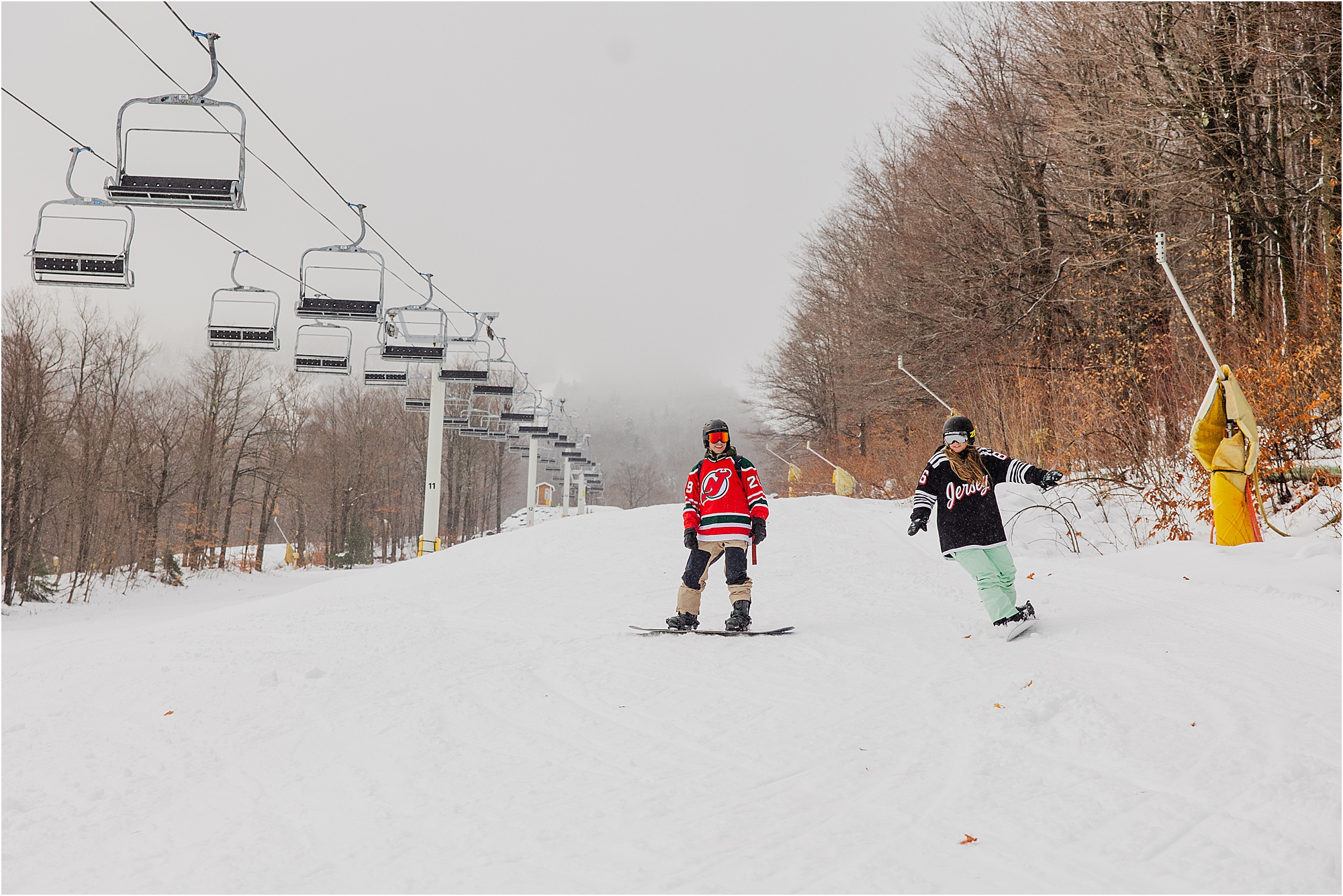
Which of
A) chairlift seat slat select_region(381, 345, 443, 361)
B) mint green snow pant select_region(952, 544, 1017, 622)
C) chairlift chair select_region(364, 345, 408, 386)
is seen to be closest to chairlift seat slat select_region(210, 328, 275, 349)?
chairlift seat slat select_region(381, 345, 443, 361)

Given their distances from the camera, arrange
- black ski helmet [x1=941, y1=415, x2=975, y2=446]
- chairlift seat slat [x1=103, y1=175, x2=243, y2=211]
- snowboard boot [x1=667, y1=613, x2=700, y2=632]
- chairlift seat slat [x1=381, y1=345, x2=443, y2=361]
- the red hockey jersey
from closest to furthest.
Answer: black ski helmet [x1=941, y1=415, x2=975, y2=446] → snowboard boot [x1=667, y1=613, x2=700, y2=632] → the red hockey jersey → chairlift seat slat [x1=103, y1=175, x2=243, y2=211] → chairlift seat slat [x1=381, y1=345, x2=443, y2=361]

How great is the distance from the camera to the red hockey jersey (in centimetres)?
709

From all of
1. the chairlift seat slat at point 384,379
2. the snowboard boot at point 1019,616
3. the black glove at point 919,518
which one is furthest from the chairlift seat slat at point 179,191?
the chairlift seat slat at point 384,379

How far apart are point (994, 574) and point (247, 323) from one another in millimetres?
13076

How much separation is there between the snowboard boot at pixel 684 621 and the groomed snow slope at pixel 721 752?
1.39ft

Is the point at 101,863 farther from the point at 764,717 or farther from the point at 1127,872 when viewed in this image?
the point at 1127,872

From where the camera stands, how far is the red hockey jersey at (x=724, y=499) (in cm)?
709

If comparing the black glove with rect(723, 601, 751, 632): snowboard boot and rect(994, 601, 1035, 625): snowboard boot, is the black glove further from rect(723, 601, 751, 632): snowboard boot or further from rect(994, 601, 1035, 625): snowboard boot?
rect(723, 601, 751, 632): snowboard boot

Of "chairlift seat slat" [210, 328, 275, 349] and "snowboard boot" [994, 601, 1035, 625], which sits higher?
"chairlift seat slat" [210, 328, 275, 349]

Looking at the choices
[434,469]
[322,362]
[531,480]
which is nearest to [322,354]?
[322,362]

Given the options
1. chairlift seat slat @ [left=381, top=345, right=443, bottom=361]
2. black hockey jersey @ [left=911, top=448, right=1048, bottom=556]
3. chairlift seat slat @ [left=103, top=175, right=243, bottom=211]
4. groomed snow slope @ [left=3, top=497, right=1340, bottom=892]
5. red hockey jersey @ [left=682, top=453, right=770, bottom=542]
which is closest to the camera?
groomed snow slope @ [left=3, top=497, right=1340, bottom=892]

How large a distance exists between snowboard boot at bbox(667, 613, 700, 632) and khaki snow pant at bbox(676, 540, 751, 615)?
4cm

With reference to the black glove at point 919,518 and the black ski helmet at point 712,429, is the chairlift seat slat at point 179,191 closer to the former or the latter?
the black ski helmet at point 712,429

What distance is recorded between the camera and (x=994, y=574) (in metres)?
6.16
